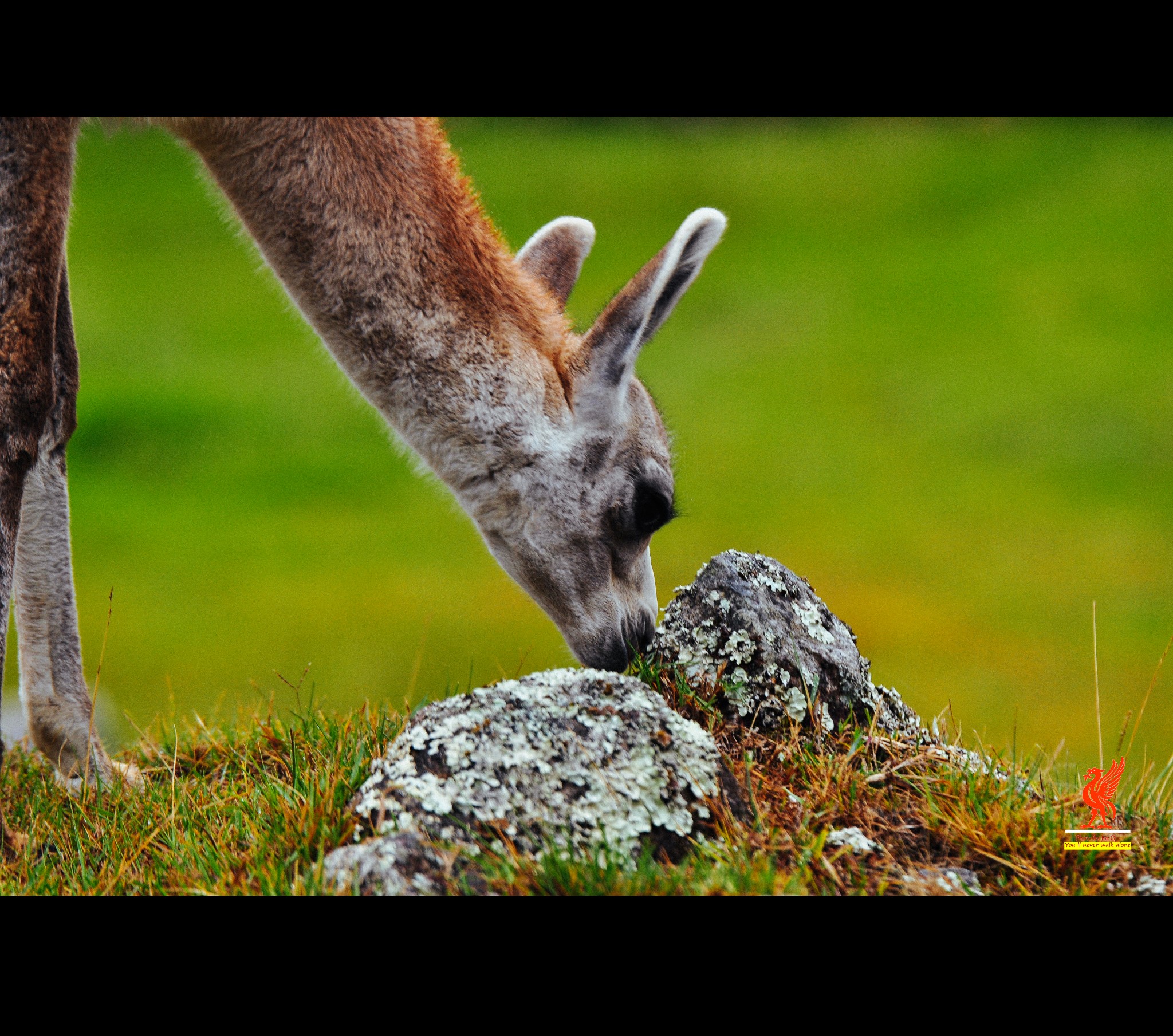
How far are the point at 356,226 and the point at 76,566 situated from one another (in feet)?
58.2

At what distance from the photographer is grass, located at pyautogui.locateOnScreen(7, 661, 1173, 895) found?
10.7 feet

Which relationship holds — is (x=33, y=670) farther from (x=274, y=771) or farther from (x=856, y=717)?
(x=856, y=717)

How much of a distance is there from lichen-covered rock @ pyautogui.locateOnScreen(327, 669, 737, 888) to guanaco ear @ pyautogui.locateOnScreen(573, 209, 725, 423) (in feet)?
5.58

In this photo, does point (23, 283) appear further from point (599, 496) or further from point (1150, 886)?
point (1150, 886)

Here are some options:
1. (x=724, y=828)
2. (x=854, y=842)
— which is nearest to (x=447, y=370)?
(x=724, y=828)

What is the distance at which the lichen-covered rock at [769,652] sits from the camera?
14.0 ft

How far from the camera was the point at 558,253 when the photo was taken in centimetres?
596

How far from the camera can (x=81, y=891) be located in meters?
3.67

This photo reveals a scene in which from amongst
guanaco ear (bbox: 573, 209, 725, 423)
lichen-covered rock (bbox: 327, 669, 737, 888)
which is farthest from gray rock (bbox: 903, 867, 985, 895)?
guanaco ear (bbox: 573, 209, 725, 423)

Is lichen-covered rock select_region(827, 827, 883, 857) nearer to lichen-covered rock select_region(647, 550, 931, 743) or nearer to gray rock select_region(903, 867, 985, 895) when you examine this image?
gray rock select_region(903, 867, 985, 895)

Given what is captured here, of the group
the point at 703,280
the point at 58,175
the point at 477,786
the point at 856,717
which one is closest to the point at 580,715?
the point at 477,786

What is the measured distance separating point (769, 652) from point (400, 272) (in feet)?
7.04
